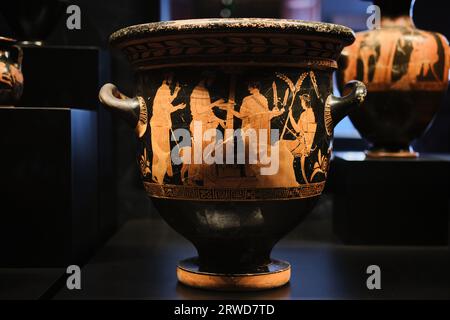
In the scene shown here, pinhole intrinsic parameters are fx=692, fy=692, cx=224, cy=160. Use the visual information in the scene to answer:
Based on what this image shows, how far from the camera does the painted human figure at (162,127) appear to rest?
118 cm

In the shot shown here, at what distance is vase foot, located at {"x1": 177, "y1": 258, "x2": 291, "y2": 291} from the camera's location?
1229 millimetres

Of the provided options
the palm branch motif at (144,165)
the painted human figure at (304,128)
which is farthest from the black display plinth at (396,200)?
the palm branch motif at (144,165)

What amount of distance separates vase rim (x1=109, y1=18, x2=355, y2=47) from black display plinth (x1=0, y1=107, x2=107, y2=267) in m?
0.34

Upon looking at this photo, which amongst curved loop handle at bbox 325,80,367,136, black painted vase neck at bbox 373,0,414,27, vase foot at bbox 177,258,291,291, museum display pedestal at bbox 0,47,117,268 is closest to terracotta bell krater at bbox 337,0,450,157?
black painted vase neck at bbox 373,0,414,27

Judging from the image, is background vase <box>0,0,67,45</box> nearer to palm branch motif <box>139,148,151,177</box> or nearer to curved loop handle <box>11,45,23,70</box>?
curved loop handle <box>11,45,23,70</box>

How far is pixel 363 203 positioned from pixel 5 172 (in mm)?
814

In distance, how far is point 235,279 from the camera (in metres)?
1.23

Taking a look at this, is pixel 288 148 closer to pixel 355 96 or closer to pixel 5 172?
pixel 355 96

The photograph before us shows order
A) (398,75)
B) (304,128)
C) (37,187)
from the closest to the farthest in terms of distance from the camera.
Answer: (304,128), (37,187), (398,75)

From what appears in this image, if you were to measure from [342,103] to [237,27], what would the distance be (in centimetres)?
27

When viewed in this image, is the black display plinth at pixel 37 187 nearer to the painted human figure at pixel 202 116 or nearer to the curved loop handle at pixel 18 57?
the curved loop handle at pixel 18 57

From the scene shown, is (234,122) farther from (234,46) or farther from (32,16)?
(32,16)

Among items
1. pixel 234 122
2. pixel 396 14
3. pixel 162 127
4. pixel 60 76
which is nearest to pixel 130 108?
pixel 162 127

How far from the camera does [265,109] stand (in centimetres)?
115
